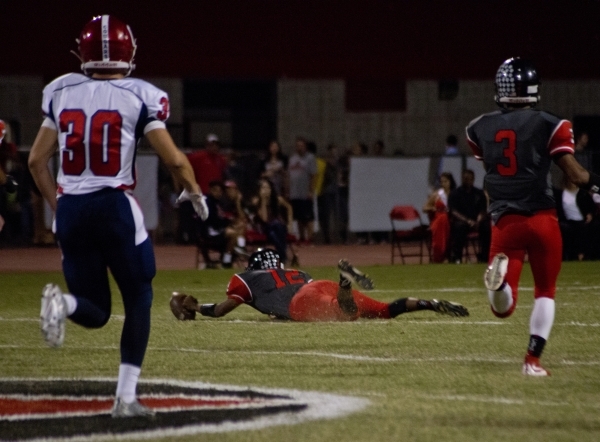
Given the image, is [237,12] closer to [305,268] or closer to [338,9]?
[338,9]

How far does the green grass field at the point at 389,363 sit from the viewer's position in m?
5.54

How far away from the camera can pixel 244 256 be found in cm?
1706

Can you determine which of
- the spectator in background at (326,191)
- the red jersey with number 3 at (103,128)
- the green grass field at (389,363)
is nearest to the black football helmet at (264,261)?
the green grass field at (389,363)

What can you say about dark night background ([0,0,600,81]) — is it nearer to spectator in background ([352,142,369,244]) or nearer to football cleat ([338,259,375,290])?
spectator in background ([352,142,369,244])

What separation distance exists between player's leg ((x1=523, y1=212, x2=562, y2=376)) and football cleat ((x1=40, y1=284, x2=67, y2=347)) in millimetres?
2975

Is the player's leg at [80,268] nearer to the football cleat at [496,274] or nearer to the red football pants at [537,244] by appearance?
the football cleat at [496,274]

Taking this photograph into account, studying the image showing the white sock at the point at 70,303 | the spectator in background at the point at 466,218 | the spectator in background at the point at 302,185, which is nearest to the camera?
the white sock at the point at 70,303

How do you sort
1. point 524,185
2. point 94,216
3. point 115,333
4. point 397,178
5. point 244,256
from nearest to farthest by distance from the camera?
point 94,216 → point 524,185 → point 115,333 → point 244,256 → point 397,178

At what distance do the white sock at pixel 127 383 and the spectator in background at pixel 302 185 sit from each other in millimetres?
15195

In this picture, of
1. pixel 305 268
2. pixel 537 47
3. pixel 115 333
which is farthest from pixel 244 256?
pixel 537 47

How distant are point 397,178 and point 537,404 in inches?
604

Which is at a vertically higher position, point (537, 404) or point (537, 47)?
point (537, 47)

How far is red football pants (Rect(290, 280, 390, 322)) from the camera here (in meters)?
10.2

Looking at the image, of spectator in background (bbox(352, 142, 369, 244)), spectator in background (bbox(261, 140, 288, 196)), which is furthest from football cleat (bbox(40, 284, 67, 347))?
spectator in background (bbox(352, 142, 369, 244))
